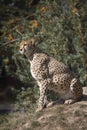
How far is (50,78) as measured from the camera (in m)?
8.07

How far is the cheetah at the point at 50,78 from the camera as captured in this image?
8.03 metres

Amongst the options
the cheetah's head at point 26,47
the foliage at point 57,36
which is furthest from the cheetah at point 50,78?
the foliage at point 57,36

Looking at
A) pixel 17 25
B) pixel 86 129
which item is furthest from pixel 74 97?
pixel 17 25

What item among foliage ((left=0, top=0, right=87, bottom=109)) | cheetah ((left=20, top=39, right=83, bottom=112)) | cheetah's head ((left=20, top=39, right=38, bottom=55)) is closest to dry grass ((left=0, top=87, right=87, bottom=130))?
cheetah ((left=20, top=39, right=83, bottom=112))

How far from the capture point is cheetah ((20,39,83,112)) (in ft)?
26.3

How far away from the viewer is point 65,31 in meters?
11.4

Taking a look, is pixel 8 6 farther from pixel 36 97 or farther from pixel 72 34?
pixel 36 97

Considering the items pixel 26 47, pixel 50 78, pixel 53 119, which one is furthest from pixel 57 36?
pixel 53 119

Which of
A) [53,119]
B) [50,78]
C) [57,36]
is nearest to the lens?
[53,119]

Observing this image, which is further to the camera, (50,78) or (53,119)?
(50,78)

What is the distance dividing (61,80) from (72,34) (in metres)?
3.62

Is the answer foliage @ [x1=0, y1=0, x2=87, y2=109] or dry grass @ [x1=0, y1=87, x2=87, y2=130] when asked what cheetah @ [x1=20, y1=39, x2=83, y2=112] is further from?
foliage @ [x1=0, y1=0, x2=87, y2=109]

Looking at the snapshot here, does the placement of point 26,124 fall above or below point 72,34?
below

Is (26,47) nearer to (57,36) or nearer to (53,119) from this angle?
(53,119)
